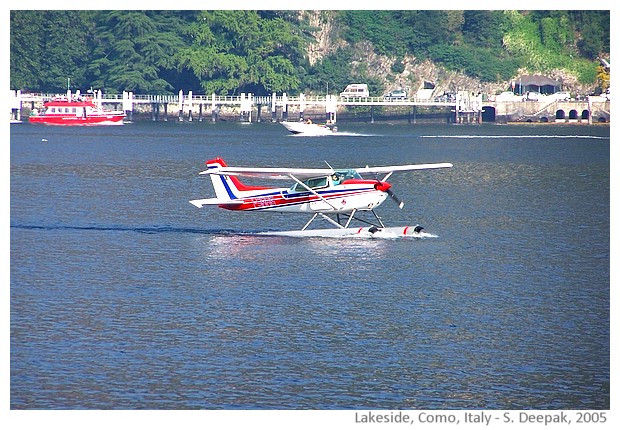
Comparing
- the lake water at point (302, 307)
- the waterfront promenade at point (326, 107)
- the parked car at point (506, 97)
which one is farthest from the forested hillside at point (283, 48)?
the lake water at point (302, 307)

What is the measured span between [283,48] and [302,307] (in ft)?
484

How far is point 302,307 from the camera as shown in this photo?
27875 millimetres

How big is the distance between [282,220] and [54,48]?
127 meters

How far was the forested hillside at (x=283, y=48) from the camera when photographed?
165000 millimetres

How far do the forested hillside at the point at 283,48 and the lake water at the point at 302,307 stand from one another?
113m

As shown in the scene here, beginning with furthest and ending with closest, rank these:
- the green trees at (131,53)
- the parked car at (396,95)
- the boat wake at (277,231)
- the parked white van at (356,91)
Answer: the parked white van at (356,91)
the parked car at (396,95)
the green trees at (131,53)
the boat wake at (277,231)

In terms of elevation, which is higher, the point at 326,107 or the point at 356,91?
the point at 356,91

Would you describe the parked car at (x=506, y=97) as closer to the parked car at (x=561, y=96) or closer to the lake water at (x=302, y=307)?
the parked car at (x=561, y=96)

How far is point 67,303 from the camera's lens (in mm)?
28125

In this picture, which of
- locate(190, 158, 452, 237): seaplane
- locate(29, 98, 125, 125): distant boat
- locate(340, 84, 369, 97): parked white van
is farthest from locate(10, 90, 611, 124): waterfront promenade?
locate(190, 158, 452, 237): seaplane

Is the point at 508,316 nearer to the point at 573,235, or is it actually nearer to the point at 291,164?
the point at 573,235

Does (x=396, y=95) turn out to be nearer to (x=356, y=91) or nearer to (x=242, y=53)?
(x=356, y=91)

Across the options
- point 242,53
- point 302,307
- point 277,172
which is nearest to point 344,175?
point 277,172
